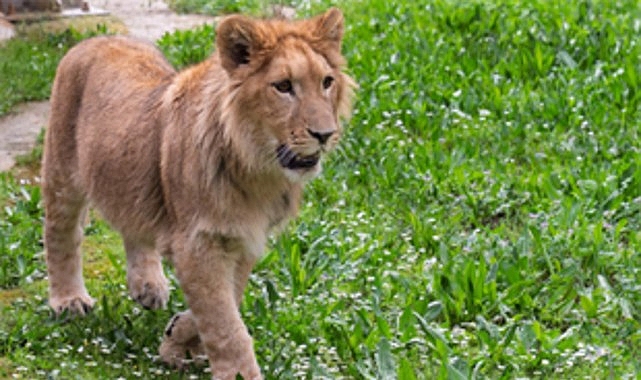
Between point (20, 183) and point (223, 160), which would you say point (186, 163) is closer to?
point (223, 160)

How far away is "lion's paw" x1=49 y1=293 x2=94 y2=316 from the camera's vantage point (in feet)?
21.7

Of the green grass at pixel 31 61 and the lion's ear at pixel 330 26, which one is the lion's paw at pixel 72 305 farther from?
the green grass at pixel 31 61

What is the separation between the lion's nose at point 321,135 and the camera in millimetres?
5211

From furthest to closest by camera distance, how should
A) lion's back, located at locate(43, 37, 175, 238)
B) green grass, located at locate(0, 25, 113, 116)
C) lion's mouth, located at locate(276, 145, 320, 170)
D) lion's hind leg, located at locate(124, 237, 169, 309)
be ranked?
1. green grass, located at locate(0, 25, 113, 116)
2. lion's hind leg, located at locate(124, 237, 169, 309)
3. lion's back, located at locate(43, 37, 175, 238)
4. lion's mouth, located at locate(276, 145, 320, 170)

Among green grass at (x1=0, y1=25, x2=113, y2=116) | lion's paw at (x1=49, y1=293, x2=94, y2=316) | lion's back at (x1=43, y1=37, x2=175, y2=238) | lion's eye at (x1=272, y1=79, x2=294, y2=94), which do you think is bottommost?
lion's paw at (x1=49, y1=293, x2=94, y2=316)

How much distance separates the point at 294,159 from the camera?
17.5 ft

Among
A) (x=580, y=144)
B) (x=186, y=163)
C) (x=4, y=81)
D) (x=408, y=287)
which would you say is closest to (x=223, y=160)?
(x=186, y=163)


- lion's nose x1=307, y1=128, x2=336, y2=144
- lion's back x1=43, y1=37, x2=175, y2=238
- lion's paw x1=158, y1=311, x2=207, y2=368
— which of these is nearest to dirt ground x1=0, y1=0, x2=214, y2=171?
lion's back x1=43, y1=37, x2=175, y2=238

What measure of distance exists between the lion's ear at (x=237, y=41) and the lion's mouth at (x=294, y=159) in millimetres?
400

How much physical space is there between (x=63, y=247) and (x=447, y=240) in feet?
6.87

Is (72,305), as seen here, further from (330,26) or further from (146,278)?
(330,26)

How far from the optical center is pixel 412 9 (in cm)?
1155

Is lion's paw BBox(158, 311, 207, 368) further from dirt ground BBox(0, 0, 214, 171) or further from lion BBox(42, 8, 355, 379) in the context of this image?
dirt ground BBox(0, 0, 214, 171)

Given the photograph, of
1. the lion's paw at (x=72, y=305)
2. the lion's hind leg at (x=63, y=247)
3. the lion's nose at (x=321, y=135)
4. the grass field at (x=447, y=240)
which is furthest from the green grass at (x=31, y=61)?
the lion's nose at (x=321, y=135)
